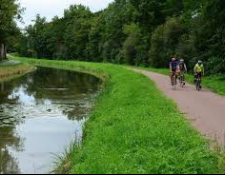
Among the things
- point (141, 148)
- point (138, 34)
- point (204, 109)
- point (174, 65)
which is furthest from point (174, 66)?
point (138, 34)

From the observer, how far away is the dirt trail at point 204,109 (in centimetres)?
1428

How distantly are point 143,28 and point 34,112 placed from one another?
4704 cm

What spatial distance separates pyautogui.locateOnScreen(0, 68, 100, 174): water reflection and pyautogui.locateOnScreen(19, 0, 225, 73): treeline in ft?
43.0

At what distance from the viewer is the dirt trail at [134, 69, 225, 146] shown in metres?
14.3

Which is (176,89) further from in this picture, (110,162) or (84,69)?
(84,69)

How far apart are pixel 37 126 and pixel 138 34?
5323 centimetres

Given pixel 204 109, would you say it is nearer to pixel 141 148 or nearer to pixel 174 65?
pixel 141 148

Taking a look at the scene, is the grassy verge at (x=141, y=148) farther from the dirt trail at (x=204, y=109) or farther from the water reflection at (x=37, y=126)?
the water reflection at (x=37, y=126)

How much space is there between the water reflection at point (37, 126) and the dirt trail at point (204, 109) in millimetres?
4210

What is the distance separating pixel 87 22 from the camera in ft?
355

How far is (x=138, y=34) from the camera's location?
2768 inches

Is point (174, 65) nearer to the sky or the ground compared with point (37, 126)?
nearer to the sky

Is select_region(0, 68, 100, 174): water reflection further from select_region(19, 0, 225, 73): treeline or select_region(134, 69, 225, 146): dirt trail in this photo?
select_region(19, 0, 225, 73): treeline

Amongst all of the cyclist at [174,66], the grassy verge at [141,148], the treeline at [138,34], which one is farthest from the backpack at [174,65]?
the grassy verge at [141,148]
